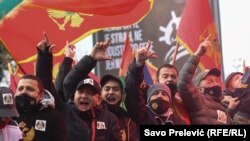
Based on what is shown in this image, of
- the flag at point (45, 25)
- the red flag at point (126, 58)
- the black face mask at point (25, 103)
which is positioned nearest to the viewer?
the black face mask at point (25, 103)

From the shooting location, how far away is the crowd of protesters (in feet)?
20.3

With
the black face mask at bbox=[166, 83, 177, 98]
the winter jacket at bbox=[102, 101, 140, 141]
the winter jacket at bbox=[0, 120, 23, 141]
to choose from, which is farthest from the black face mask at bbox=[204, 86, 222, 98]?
the winter jacket at bbox=[0, 120, 23, 141]

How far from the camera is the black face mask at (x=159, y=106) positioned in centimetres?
711

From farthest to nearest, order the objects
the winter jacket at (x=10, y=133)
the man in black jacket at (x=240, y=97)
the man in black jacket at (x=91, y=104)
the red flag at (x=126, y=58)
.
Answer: the red flag at (x=126, y=58)
the man in black jacket at (x=240, y=97)
the man in black jacket at (x=91, y=104)
the winter jacket at (x=10, y=133)

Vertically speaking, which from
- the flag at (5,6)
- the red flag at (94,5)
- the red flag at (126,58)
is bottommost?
the red flag at (126,58)

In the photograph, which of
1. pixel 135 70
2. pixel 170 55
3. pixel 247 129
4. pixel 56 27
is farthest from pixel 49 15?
pixel 170 55

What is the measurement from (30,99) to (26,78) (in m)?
0.19

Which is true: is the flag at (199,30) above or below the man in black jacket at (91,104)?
above

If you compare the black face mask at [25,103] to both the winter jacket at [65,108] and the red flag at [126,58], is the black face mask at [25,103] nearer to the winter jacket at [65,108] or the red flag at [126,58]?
the winter jacket at [65,108]

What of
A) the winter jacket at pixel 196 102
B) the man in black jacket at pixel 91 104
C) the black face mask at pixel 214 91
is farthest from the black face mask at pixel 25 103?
the black face mask at pixel 214 91

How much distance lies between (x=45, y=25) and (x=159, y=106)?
1.29 meters

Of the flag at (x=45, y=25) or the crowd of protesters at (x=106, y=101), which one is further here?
the flag at (x=45, y=25)

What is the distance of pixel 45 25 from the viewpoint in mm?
7430

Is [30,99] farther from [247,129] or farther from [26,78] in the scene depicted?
[247,129]
